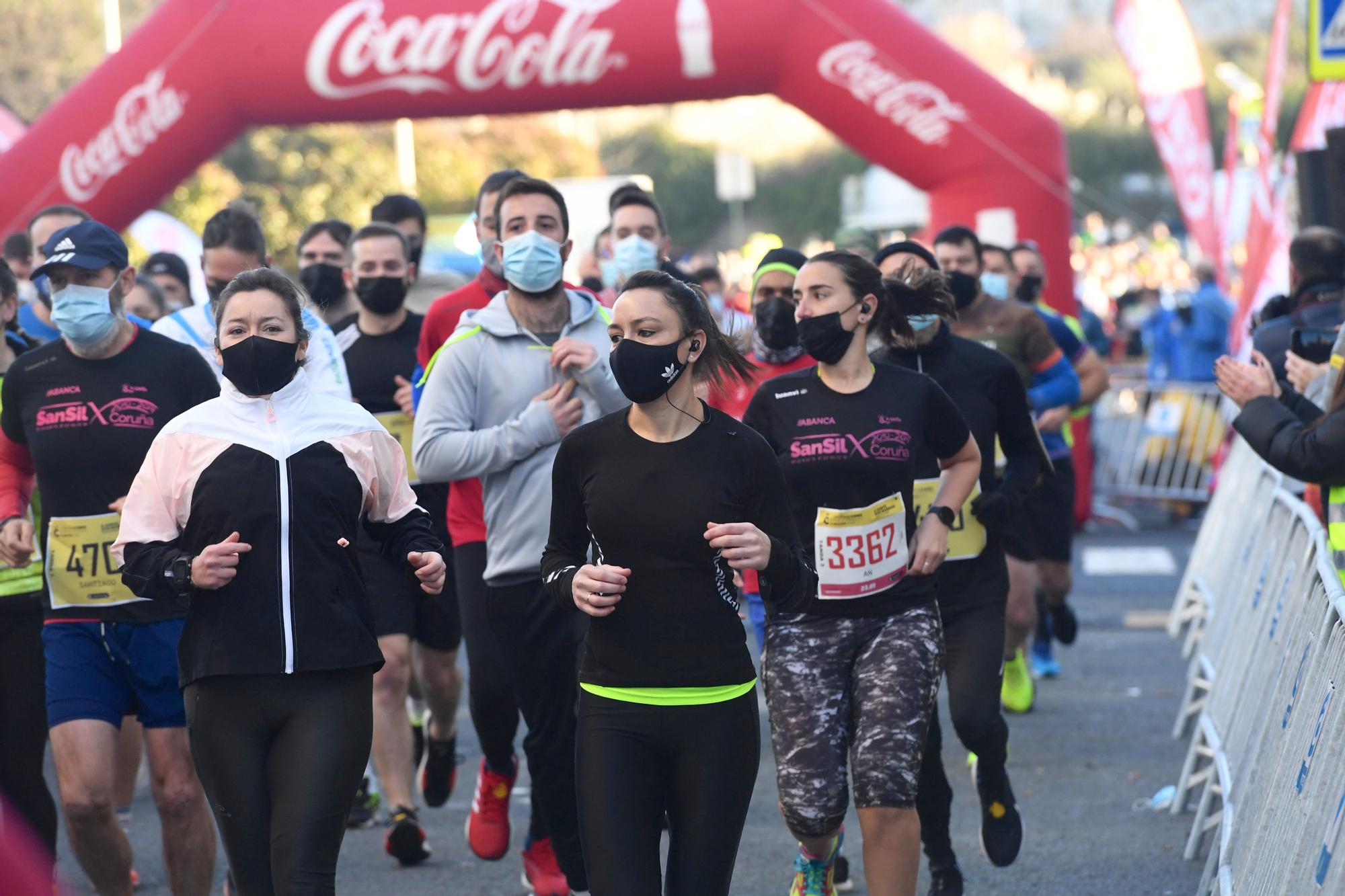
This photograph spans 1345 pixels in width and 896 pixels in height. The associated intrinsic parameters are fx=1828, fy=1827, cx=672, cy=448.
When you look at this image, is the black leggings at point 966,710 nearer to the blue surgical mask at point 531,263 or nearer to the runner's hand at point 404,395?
the blue surgical mask at point 531,263

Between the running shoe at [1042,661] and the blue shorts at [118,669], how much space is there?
6.17 meters

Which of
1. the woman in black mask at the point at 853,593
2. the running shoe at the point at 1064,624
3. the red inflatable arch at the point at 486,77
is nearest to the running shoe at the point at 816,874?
the woman in black mask at the point at 853,593

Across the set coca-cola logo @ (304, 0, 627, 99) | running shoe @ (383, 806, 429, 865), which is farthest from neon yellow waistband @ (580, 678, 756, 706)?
coca-cola logo @ (304, 0, 627, 99)

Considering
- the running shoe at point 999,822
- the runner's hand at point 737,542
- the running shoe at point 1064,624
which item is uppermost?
the runner's hand at point 737,542

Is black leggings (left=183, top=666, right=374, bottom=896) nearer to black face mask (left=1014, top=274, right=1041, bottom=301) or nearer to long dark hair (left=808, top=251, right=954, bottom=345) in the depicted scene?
long dark hair (left=808, top=251, right=954, bottom=345)

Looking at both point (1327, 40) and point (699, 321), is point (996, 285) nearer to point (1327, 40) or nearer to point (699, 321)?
point (1327, 40)

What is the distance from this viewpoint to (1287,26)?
48.8 feet

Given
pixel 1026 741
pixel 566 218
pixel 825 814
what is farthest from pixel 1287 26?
pixel 825 814

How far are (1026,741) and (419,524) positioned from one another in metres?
4.76

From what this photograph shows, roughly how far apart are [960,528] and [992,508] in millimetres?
131

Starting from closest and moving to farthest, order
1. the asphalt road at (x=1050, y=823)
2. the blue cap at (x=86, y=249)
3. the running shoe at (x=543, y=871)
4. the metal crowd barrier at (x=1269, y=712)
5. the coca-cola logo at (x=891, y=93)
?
the metal crowd barrier at (x=1269, y=712) < the blue cap at (x=86, y=249) < the running shoe at (x=543, y=871) < the asphalt road at (x=1050, y=823) < the coca-cola logo at (x=891, y=93)

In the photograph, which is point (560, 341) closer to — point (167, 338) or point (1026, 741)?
point (167, 338)

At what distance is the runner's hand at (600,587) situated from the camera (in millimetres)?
4195

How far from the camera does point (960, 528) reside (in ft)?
19.6
